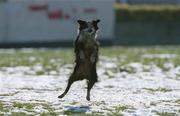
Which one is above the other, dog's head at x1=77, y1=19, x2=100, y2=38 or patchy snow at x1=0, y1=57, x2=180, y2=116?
dog's head at x1=77, y1=19, x2=100, y2=38

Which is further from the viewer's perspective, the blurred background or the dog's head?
the blurred background

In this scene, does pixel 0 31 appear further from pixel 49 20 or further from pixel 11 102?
pixel 11 102

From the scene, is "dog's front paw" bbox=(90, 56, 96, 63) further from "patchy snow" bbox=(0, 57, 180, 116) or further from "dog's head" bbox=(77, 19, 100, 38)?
"patchy snow" bbox=(0, 57, 180, 116)

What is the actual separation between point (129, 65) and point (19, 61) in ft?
14.5

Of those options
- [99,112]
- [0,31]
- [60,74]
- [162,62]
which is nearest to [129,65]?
[162,62]

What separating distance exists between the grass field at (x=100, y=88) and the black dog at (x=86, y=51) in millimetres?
498

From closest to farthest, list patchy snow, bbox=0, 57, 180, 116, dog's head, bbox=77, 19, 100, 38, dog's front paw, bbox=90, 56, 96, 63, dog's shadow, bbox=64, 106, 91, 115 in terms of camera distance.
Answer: dog's shadow, bbox=64, 106, 91, 115
dog's head, bbox=77, 19, 100, 38
patchy snow, bbox=0, 57, 180, 116
dog's front paw, bbox=90, 56, 96, 63

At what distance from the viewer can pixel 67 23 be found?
3622 cm

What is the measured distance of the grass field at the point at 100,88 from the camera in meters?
10.3

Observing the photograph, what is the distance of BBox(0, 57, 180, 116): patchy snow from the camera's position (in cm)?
1063

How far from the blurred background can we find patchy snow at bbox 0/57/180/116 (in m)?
14.8

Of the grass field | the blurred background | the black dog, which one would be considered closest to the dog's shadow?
the grass field

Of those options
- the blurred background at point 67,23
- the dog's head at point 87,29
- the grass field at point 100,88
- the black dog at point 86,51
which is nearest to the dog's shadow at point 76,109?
the grass field at point 100,88

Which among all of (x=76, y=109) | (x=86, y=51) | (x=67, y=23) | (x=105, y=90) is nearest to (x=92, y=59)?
(x=86, y=51)
